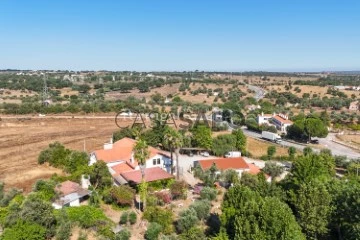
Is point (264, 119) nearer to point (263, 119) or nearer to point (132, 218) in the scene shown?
point (263, 119)

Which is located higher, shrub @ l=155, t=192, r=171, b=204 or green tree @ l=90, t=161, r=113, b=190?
green tree @ l=90, t=161, r=113, b=190

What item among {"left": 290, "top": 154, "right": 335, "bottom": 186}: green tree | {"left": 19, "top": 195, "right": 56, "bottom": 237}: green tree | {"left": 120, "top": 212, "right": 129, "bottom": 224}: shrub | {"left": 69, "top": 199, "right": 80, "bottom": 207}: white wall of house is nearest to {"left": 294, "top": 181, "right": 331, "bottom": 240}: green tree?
{"left": 290, "top": 154, "right": 335, "bottom": 186}: green tree

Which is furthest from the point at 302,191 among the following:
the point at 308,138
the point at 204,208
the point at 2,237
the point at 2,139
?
the point at 2,139

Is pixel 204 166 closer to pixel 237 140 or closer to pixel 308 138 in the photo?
pixel 237 140

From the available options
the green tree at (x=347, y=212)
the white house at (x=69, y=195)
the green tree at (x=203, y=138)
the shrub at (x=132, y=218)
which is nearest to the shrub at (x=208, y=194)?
the shrub at (x=132, y=218)

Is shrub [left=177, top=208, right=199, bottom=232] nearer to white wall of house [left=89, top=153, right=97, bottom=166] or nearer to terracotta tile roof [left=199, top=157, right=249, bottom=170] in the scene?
terracotta tile roof [left=199, top=157, right=249, bottom=170]

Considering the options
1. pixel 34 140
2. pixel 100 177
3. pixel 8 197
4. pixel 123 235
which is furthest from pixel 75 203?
pixel 34 140
